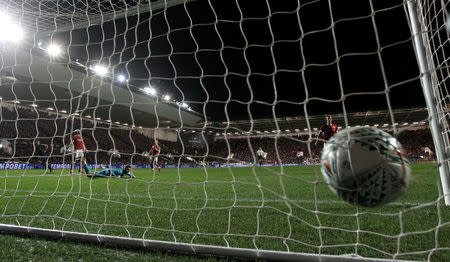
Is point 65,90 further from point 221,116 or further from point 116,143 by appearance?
point 221,116

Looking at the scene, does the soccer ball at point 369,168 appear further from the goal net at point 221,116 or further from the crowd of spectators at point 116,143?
the crowd of spectators at point 116,143

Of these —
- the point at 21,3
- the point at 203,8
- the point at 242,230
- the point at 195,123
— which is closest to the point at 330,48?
the point at 203,8

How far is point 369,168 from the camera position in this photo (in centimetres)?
146

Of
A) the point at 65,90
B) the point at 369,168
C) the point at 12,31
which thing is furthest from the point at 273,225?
the point at 65,90

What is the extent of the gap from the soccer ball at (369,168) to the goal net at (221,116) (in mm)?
111

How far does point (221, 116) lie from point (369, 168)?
25.5 meters

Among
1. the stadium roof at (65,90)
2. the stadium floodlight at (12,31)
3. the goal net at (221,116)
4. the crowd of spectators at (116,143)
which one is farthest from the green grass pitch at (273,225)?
the crowd of spectators at (116,143)

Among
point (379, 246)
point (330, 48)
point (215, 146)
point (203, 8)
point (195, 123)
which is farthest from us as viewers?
point (215, 146)

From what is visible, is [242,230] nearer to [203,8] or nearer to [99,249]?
[99,249]

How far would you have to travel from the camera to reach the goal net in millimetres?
1864

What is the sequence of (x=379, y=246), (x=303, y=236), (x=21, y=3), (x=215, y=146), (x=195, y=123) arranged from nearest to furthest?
(x=379, y=246)
(x=303, y=236)
(x=21, y=3)
(x=195, y=123)
(x=215, y=146)

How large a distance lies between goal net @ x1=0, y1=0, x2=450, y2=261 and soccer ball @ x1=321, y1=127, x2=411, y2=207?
0.11m

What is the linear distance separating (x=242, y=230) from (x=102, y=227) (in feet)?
3.74

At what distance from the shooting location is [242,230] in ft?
6.89
